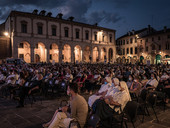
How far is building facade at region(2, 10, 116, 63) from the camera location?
2902 cm

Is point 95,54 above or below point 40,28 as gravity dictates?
below

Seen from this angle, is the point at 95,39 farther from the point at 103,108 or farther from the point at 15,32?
the point at 103,108

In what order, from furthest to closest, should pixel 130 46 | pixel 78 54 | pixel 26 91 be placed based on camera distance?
pixel 130 46 < pixel 78 54 < pixel 26 91

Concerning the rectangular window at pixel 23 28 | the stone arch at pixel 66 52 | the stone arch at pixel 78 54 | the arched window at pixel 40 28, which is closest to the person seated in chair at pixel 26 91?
the rectangular window at pixel 23 28

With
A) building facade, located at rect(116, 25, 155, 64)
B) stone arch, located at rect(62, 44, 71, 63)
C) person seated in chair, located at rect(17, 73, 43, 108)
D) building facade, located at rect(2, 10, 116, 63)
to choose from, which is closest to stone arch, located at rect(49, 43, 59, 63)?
building facade, located at rect(2, 10, 116, 63)

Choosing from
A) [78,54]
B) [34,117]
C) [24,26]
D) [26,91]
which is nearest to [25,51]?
[24,26]

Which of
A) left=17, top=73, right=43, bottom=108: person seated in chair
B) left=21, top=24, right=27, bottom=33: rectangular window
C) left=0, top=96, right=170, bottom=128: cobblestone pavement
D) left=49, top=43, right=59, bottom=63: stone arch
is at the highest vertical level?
left=21, top=24, right=27, bottom=33: rectangular window

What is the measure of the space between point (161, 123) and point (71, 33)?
34.2 m

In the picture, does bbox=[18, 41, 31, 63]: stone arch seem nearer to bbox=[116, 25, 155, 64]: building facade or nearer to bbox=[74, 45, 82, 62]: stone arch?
bbox=[74, 45, 82, 62]: stone arch

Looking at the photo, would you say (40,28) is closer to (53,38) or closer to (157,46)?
(53,38)

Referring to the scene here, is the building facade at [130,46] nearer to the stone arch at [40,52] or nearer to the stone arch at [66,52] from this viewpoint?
the stone arch at [66,52]

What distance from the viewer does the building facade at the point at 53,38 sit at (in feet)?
95.2

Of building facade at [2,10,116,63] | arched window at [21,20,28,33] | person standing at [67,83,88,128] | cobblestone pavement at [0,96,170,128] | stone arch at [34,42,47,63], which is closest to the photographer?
person standing at [67,83,88,128]

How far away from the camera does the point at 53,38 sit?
3362cm
